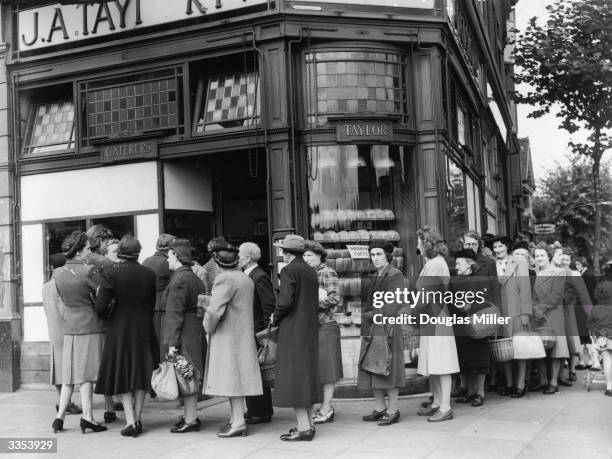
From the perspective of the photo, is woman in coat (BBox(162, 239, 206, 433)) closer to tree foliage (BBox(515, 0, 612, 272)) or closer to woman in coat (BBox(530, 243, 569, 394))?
woman in coat (BBox(530, 243, 569, 394))

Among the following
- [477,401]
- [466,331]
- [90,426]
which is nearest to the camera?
[90,426]

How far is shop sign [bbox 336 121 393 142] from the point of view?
1042 centimetres

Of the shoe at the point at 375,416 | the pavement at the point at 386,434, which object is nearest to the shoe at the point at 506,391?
the pavement at the point at 386,434

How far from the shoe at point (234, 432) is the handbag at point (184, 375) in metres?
0.53

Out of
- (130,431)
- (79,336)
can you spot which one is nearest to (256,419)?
(130,431)

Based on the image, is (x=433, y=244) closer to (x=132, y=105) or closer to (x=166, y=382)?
(x=166, y=382)

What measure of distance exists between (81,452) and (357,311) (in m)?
4.93

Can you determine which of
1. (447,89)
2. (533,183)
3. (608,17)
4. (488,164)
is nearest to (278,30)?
(447,89)

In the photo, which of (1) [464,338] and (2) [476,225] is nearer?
(1) [464,338]

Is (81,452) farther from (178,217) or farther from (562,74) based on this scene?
(562,74)

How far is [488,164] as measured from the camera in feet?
65.6

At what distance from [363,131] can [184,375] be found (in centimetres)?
494

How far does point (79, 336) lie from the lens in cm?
752

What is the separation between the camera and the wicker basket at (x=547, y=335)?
8.88 m
